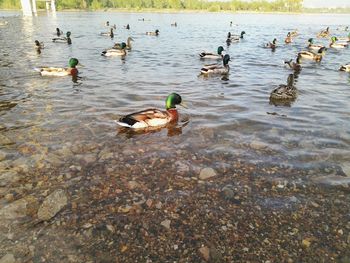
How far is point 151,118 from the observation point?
938 cm

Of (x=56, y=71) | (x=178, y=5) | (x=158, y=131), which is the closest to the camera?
(x=158, y=131)

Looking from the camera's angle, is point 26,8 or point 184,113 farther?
point 26,8

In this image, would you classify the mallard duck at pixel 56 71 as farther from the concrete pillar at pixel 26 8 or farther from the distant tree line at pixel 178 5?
the distant tree line at pixel 178 5

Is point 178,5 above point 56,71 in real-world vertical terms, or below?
above

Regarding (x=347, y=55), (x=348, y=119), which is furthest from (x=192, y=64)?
(x=347, y=55)

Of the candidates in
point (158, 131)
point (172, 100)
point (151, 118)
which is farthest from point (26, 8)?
point (158, 131)

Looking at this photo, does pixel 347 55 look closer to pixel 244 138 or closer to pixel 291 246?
pixel 244 138

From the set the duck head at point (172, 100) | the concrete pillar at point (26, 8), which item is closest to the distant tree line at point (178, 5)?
the concrete pillar at point (26, 8)

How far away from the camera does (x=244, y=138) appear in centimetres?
894

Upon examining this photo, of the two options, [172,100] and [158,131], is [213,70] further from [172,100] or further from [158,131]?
[158,131]

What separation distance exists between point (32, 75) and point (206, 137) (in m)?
11.9

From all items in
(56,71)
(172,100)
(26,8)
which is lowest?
(56,71)

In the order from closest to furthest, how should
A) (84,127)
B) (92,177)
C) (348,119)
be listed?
1. (92,177)
2. (84,127)
3. (348,119)

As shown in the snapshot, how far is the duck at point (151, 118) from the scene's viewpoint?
9008 millimetres
